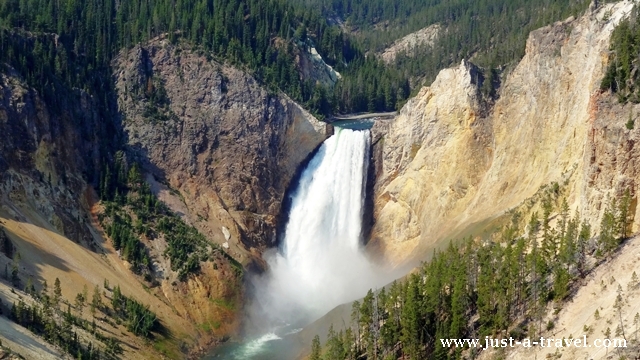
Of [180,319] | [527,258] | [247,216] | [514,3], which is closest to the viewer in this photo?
[527,258]

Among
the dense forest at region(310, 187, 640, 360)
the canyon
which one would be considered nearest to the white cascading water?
the canyon

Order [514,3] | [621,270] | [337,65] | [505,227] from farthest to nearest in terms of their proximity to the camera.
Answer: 1. [514,3]
2. [337,65]
3. [505,227]
4. [621,270]

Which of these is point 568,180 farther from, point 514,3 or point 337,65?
point 514,3

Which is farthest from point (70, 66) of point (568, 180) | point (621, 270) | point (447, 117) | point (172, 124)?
point (621, 270)

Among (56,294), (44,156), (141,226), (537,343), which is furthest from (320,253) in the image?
(537,343)

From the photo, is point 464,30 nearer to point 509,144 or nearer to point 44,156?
point 509,144
